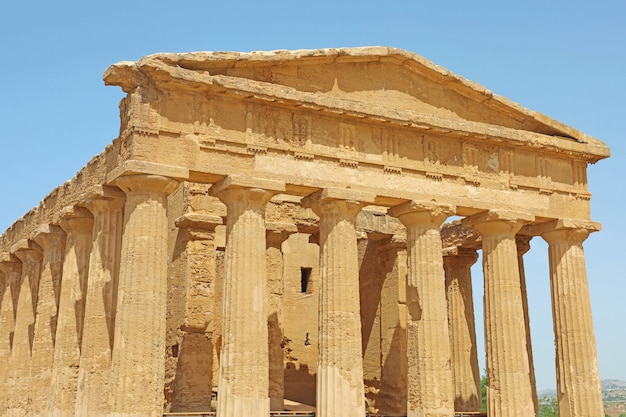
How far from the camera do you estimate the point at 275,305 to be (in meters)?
23.0

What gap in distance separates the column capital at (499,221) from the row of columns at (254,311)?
0.14ft

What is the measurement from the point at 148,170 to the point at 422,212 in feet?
22.5

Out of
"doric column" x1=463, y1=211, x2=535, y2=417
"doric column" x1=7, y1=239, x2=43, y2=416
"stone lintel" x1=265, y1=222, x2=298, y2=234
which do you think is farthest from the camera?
"doric column" x1=7, y1=239, x2=43, y2=416

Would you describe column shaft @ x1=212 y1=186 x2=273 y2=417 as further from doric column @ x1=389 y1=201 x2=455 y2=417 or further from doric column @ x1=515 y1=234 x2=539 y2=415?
doric column @ x1=515 y1=234 x2=539 y2=415

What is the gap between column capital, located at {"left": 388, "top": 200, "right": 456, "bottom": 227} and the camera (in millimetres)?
19609

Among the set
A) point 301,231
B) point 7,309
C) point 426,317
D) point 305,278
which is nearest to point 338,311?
point 426,317

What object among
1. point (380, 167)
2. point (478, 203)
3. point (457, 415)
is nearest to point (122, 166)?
point (380, 167)

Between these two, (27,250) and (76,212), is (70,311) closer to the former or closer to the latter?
(76,212)

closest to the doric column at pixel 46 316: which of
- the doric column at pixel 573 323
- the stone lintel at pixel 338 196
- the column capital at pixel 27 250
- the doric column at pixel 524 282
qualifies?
the column capital at pixel 27 250

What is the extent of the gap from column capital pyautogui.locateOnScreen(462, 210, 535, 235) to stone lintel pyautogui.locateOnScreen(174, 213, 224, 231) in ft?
22.7

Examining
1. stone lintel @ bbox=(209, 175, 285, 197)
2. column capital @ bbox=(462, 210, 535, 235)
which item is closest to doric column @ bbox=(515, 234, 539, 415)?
column capital @ bbox=(462, 210, 535, 235)

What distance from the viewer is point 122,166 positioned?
1684 cm

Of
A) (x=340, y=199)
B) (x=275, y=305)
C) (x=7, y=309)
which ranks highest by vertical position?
(x=340, y=199)

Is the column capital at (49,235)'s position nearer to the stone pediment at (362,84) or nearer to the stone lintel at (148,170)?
the stone lintel at (148,170)
